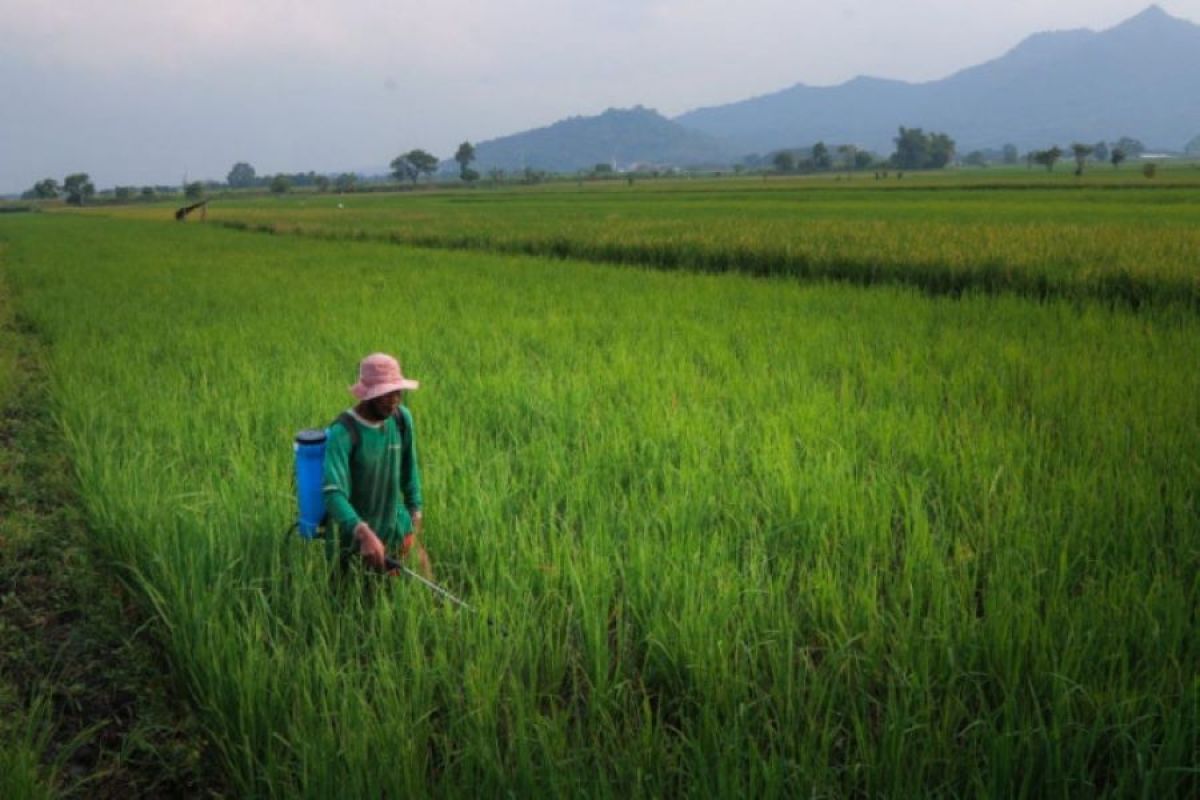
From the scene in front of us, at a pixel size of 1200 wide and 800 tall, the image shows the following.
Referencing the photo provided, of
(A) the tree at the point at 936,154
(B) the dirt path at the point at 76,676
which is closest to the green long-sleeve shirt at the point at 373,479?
(B) the dirt path at the point at 76,676

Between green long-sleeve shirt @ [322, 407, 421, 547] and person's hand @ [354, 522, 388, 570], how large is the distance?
3 centimetres

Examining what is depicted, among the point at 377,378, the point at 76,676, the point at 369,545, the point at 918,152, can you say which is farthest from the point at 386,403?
the point at 918,152

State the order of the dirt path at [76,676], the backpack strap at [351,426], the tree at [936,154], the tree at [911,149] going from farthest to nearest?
the tree at [936,154]
the tree at [911,149]
the backpack strap at [351,426]
the dirt path at [76,676]

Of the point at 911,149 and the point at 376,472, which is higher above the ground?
the point at 911,149

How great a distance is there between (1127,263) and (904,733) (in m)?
9.53

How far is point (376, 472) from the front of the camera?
274 cm

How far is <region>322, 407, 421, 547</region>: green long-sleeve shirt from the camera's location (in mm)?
2607

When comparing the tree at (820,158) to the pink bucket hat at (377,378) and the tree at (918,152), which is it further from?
the pink bucket hat at (377,378)

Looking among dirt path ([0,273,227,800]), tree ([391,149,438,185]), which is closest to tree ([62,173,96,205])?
tree ([391,149,438,185])

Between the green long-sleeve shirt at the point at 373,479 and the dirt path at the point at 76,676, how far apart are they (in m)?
0.72

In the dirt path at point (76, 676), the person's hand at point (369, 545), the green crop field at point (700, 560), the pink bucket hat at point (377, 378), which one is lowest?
the dirt path at point (76, 676)

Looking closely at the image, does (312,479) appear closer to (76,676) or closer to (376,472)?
(376,472)

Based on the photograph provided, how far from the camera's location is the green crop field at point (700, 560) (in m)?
1.91

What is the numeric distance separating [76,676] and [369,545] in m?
1.18
